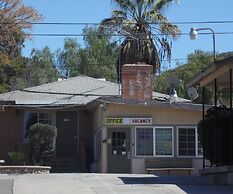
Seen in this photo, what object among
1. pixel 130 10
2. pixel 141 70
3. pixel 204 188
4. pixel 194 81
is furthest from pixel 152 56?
pixel 204 188

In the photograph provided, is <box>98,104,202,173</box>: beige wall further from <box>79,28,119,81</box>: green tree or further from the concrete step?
<box>79,28,119,81</box>: green tree

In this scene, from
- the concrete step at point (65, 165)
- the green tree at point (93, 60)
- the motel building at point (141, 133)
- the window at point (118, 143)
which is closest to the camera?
the motel building at point (141, 133)

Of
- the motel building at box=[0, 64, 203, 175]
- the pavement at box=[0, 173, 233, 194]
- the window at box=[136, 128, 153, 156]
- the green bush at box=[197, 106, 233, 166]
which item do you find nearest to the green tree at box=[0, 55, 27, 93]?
the motel building at box=[0, 64, 203, 175]

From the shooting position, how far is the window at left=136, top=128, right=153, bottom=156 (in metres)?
30.5

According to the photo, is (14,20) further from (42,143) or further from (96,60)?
(96,60)

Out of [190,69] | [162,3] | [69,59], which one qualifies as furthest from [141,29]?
[69,59]

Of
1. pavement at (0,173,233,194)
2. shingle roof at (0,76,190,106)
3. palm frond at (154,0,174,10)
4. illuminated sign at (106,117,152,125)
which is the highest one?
palm frond at (154,0,174,10)

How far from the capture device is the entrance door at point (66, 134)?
3397 cm

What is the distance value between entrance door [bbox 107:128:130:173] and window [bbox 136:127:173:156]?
556mm

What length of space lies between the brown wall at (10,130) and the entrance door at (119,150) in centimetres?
577

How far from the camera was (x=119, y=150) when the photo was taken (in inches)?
1208

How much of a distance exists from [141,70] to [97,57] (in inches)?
1429

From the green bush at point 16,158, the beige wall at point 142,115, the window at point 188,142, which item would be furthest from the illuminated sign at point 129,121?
the green bush at point 16,158

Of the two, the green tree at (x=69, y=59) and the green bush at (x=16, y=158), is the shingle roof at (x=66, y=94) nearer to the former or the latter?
the green bush at (x=16, y=158)
